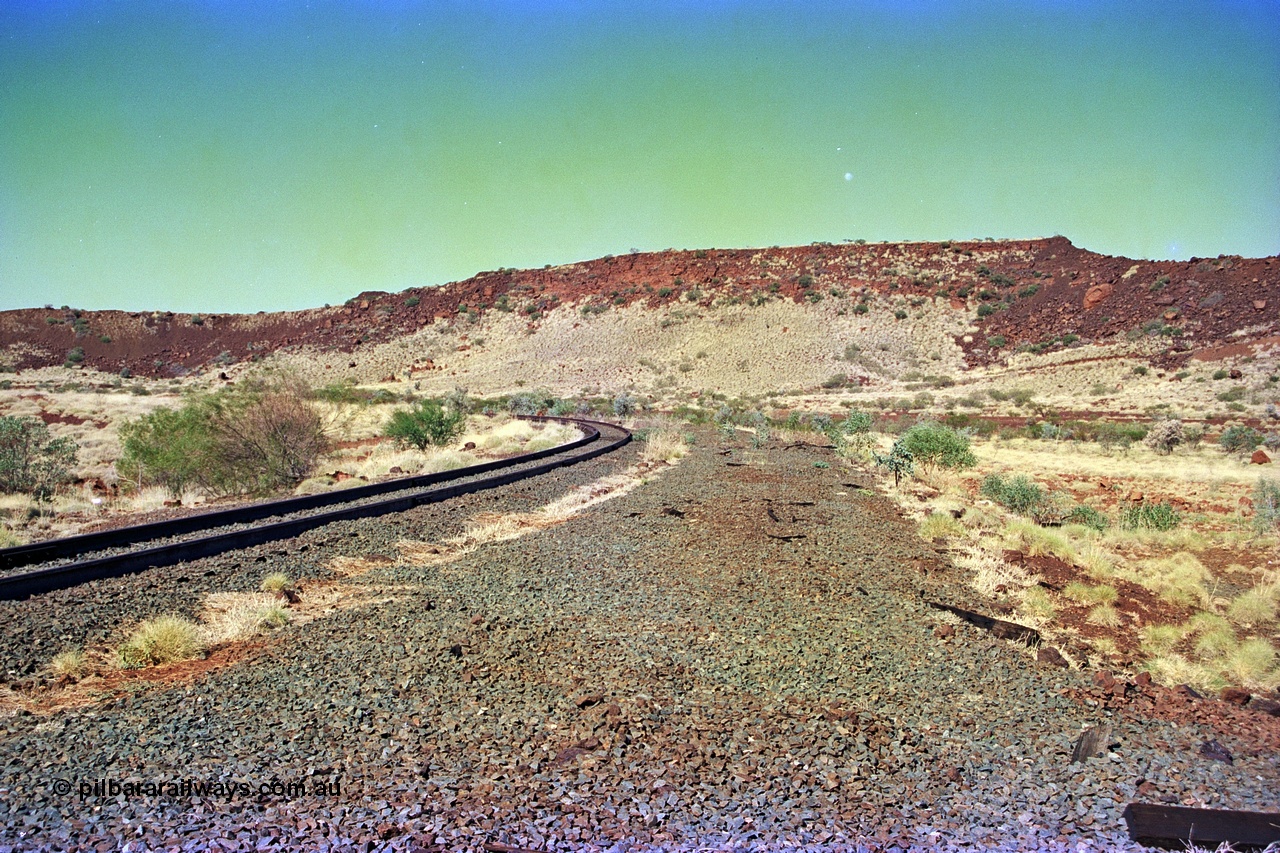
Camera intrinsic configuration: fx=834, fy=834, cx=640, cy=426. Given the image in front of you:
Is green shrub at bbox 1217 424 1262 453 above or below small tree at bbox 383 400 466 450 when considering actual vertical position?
below

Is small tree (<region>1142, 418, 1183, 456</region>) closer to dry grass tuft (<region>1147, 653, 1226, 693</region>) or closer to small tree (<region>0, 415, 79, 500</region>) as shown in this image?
dry grass tuft (<region>1147, 653, 1226, 693</region>)

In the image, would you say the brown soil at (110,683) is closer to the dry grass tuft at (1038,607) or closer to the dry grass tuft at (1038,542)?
the dry grass tuft at (1038,607)

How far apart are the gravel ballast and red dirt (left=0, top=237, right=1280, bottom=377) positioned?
222 feet

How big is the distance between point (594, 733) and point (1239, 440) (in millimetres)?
30297

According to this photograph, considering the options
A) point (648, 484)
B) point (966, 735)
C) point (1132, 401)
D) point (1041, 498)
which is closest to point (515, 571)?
point (966, 735)

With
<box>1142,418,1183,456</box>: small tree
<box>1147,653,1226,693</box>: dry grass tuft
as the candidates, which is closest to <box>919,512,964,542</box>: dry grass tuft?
<box>1147,653,1226,693</box>: dry grass tuft

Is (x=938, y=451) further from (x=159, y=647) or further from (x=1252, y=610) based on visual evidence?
(x=159, y=647)

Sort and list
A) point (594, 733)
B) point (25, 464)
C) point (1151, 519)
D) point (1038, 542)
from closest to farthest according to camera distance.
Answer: point (594, 733)
point (1038, 542)
point (1151, 519)
point (25, 464)

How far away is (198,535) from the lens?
39.6ft

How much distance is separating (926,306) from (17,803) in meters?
83.1

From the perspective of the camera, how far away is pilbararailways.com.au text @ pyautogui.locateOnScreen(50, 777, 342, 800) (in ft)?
13.9

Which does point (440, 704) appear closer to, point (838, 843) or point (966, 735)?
point (838, 843)

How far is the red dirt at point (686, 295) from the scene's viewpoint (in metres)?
72.6

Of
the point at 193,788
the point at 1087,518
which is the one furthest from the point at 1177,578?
the point at 193,788
